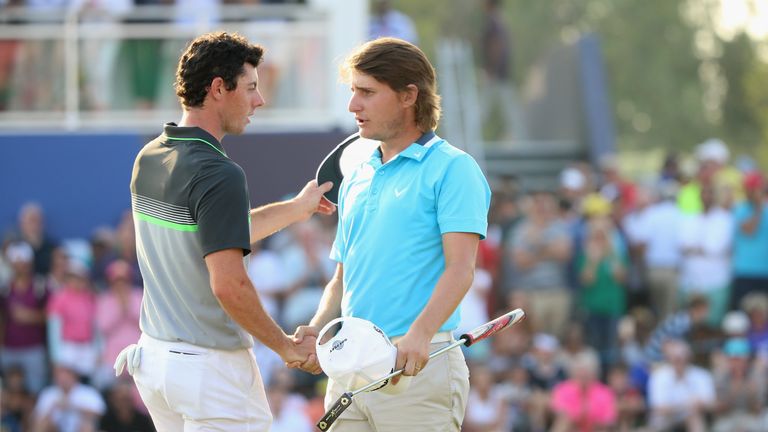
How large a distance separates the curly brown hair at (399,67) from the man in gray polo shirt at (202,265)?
0.47 m

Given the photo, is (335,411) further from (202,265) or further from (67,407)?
(67,407)

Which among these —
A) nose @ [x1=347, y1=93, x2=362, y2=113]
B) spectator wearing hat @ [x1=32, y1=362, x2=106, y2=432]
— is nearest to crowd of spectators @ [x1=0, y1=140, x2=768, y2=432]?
spectator wearing hat @ [x1=32, y1=362, x2=106, y2=432]

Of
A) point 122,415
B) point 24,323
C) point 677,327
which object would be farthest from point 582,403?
point 24,323

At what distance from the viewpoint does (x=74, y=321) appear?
11.8m

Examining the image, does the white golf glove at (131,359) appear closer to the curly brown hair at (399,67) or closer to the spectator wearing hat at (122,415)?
the curly brown hair at (399,67)

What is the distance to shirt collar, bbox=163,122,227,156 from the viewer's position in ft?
16.8

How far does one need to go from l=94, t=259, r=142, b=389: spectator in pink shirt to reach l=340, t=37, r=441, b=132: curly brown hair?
23.0ft

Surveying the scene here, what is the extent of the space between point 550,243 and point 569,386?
1430 millimetres

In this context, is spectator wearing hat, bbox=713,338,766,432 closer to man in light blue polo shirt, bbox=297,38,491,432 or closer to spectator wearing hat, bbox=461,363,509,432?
spectator wearing hat, bbox=461,363,509,432

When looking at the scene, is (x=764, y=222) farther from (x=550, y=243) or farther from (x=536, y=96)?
(x=536, y=96)

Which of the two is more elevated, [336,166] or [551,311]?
[336,166]

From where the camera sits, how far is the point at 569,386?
12500 millimetres

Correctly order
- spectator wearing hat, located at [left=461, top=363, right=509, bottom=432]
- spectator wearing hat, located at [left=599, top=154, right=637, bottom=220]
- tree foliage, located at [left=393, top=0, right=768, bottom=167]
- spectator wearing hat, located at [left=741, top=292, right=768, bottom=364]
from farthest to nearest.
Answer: tree foliage, located at [left=393, top=0, right=768, bottom=167]
spectator wearing hat, located at [left=599, top=154, right=637, bottom=220]
spectator wearing hat, located at [left=741, top=292, right=768, bottom=364]
spectator wearing hat, located at [left=461, top=363, right=509, bottom=432]

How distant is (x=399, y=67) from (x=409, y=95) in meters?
0.11
